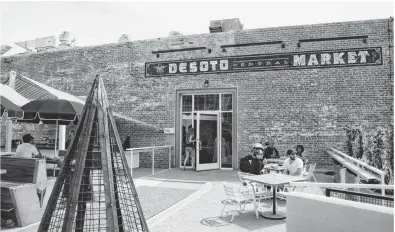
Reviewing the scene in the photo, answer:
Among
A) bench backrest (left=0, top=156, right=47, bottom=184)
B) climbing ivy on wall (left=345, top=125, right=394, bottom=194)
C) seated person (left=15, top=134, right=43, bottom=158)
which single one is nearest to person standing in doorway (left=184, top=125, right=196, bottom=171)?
climbing ivy on wall (left=345, top=125, right=394, bottom=194)

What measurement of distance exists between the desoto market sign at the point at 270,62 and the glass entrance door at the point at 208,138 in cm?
176

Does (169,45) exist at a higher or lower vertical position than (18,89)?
higher

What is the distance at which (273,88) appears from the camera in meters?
10.6

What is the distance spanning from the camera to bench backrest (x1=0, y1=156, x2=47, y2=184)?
16.7 ft

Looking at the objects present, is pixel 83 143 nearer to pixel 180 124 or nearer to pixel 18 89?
pixel 18 89

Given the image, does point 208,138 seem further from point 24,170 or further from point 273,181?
point 24,170

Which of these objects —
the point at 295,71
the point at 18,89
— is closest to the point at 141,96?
the point at 18,89

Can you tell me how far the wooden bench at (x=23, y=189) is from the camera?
475cm

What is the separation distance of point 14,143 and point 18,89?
6.22m

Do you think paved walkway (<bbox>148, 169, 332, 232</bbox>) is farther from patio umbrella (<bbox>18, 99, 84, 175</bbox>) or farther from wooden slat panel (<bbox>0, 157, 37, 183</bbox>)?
patio umbrella (<bbox>18, 99, 84, 175</bbox>)

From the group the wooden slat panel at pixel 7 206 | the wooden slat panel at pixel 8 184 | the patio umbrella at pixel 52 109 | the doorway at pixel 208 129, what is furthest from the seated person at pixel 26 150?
the doorway at pixel 208 129

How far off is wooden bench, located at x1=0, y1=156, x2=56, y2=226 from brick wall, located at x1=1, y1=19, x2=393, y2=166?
664cm

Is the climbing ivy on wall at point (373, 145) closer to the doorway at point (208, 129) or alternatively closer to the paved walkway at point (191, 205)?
the paved walkway at point (191, 205)

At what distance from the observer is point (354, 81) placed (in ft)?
32.5
